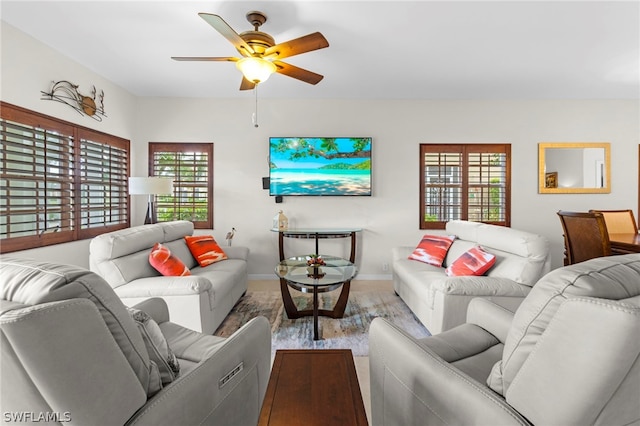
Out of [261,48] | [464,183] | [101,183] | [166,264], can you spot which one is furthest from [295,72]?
[464,183]

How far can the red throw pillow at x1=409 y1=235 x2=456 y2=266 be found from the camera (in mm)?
3078

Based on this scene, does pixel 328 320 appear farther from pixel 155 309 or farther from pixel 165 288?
pixel 155 309

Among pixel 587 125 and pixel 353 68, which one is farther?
pixel 587 125

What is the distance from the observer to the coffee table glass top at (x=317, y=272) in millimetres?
2338

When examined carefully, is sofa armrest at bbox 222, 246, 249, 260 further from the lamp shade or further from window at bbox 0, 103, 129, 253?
window at bbox 0, 103, 129, 253

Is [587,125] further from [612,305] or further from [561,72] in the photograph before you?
[612,305]

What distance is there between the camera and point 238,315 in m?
2.85

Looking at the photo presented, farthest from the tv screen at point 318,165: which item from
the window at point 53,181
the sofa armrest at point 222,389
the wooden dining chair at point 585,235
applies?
the sofa armrest at point 222,389

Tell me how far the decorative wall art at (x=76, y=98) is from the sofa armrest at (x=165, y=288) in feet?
6.88

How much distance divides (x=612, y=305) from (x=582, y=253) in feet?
9.54

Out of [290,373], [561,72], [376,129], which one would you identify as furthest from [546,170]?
[290,373]

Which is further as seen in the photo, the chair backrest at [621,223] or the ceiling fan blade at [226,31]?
the chair backrest at [621,223]

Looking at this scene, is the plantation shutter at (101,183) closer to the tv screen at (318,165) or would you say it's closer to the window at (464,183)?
the tv screen at (318,165)

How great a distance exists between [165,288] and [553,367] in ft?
7.42
